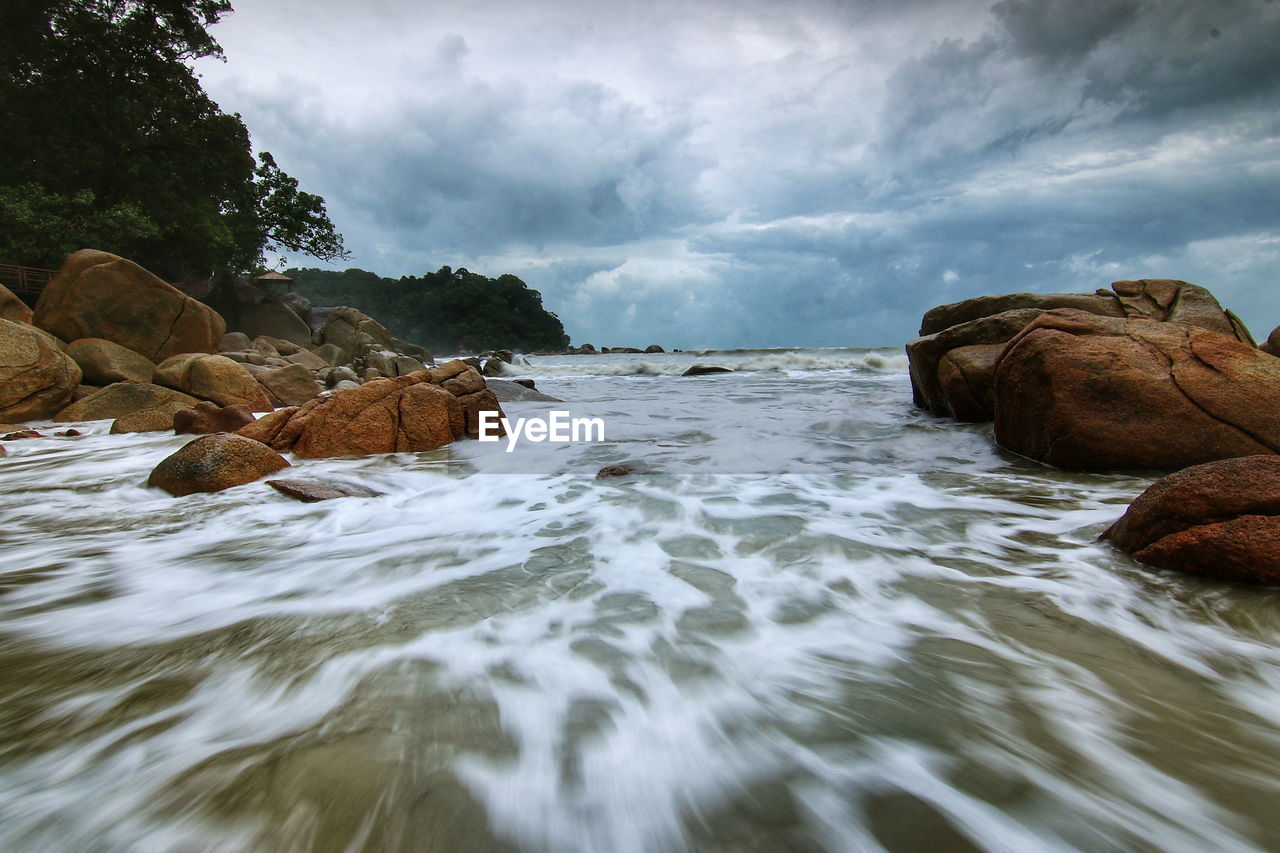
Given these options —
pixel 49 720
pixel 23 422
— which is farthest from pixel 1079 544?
pixel 23 422

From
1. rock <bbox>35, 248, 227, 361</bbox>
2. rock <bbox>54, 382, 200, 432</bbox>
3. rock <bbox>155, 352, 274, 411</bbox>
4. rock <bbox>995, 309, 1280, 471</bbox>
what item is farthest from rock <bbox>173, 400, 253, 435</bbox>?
rock <bbox>995, 309, 1280, 471</bbox>

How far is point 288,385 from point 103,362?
2.63 metres

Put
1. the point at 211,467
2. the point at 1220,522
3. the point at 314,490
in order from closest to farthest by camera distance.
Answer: the point at 1220,522
the point at 314,490
the point at 211,467

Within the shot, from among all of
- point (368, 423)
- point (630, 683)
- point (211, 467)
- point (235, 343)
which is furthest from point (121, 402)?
point (235, 343)

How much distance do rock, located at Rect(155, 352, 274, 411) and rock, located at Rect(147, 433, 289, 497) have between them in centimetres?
446

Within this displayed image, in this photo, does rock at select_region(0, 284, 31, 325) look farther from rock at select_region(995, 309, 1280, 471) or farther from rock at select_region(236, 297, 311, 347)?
rock at select_region(236, 297, 311, 347)

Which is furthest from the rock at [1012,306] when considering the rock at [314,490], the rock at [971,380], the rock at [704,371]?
the rock at [704,371]

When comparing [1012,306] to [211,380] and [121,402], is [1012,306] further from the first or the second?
[121,402]

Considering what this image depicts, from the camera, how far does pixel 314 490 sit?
12.5ft

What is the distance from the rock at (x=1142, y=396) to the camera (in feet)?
12.3

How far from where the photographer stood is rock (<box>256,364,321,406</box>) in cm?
911

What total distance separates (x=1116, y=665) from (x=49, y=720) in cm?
313

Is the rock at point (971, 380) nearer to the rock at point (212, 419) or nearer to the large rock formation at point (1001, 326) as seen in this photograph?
the large rock formation at point (1001, 326)

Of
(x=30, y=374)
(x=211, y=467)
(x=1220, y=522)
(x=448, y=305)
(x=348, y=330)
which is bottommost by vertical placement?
(x=211, y=467)
